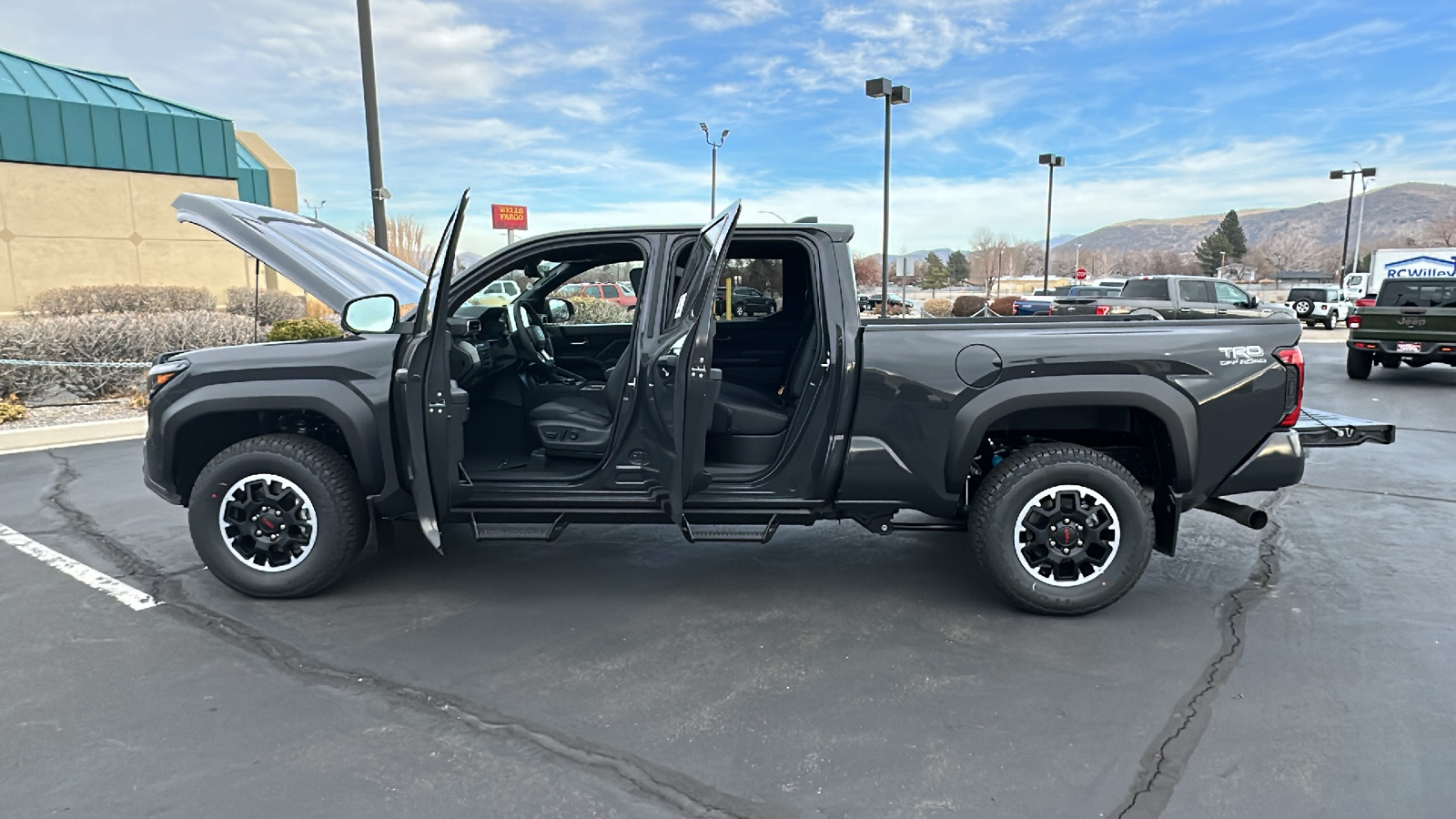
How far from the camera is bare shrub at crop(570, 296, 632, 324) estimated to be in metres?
6.14

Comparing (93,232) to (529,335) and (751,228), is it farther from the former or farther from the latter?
(751,228)

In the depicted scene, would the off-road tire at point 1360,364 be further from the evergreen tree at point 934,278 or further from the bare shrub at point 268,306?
the evergreen tree at point 934,278

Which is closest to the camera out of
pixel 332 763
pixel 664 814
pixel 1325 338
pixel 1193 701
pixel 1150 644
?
pixel 664 814

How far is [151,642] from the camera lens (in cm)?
379

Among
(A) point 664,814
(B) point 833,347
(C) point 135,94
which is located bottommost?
(A) point 664,814

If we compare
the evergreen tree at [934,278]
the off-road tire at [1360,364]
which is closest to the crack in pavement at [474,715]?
the off-road tire at [1360,364]

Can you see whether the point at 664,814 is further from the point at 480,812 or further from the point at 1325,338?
the point at 1325,338

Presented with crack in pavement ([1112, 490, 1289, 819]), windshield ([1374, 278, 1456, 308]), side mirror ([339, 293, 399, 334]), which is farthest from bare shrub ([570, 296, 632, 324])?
windshield ([1374, 278, 1456, 308])

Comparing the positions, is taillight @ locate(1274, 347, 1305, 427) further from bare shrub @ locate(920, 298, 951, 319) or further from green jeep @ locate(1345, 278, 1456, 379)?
bare shrub @ locate(920, 298, 951, 319)

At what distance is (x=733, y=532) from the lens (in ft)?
13.3

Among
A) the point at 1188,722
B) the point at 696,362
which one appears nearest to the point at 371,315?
the point at 696,362

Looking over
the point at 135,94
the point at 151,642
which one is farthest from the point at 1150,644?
the point at 135,94

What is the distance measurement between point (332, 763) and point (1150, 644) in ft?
10.6

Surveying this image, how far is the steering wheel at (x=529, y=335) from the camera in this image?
497 centimetres
